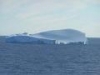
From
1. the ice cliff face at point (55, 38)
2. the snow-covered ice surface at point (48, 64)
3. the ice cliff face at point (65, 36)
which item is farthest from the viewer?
the ice cliff face at point (65, 36)

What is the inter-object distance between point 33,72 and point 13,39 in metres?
34.8

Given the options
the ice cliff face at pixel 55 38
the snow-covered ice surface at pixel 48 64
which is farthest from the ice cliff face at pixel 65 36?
the snow-covered ice surface at pixel 48 64

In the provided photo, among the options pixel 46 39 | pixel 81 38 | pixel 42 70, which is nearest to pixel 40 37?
pixel 46 39

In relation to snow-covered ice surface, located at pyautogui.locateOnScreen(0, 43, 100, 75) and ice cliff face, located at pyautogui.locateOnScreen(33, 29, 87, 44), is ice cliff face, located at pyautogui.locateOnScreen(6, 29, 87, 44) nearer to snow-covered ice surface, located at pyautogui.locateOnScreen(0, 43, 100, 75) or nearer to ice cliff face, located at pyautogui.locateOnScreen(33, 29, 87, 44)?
ice cliff face, located at pyautogui.locateOnScreen(33, 29, 87, 44)

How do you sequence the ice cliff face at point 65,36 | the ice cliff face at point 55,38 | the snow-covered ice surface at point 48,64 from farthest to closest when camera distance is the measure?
1. the ice cliff face at point 65,36
2. the ice cliff face at point 55,38
3. the snow-covered ice surface at point 48,64

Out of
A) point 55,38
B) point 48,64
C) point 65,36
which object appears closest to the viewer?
point 48,64

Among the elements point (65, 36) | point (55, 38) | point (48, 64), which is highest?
point (65, 36)

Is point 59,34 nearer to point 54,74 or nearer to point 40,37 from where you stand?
point 40,37

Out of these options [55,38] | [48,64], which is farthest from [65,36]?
[48,64]

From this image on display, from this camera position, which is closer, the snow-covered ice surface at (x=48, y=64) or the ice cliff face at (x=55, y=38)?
the snow-covered ice surface at (x=48, y=64)

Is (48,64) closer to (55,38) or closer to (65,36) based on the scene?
(55,38)

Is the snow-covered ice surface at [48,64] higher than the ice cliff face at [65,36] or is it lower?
lower

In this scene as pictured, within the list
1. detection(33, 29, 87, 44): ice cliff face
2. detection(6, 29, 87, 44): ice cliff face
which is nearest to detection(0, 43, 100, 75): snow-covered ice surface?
detection(6, 29, 87, 44): ice cliff face

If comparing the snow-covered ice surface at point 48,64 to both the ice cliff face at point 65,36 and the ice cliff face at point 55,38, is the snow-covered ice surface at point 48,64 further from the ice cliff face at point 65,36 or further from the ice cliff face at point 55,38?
the ice cliff face at point 65,36
